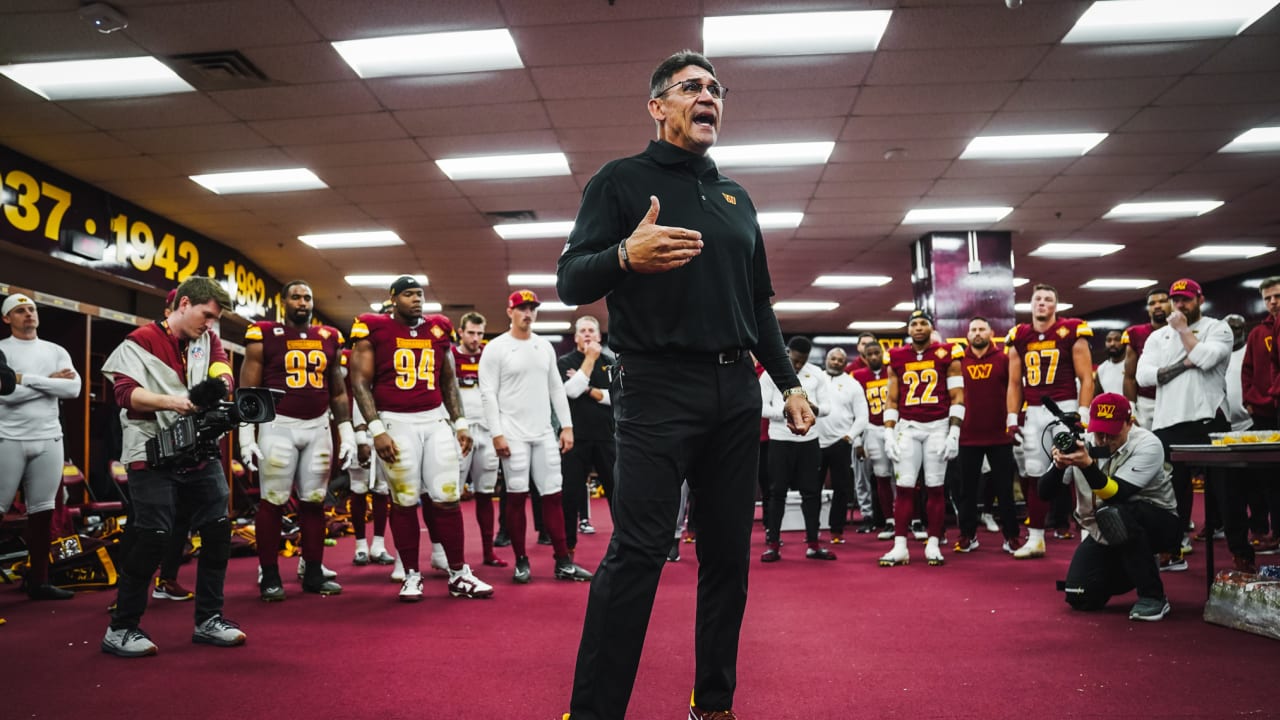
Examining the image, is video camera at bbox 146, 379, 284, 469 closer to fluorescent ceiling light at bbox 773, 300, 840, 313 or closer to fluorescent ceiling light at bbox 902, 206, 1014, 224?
fluorescent ceiling light at bbox 902, 206, 1014, 224

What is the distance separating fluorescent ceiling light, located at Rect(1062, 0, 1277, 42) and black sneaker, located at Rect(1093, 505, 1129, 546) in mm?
3720

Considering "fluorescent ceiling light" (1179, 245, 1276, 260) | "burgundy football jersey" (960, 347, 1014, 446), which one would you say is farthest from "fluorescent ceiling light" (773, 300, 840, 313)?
"burgundy football jersey" (960, 347, 1014, 446)

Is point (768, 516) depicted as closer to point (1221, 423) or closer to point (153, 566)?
point (1221, 423)

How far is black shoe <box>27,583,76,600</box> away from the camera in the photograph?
16.3 feet

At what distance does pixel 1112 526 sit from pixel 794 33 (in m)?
4.02

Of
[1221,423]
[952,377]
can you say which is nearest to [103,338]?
[952,377]

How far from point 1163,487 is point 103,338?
10643 millimetres

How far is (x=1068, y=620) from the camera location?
152 inches

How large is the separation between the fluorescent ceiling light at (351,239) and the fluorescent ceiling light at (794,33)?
6850mm

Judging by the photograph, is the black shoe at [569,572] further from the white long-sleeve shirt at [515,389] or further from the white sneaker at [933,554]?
the white sneaker at [933,554]

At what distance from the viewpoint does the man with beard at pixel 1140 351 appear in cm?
677

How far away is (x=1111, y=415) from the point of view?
4195 millimetres

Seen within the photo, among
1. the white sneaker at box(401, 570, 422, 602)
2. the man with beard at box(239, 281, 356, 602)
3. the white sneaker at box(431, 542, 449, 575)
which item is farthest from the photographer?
the white sneaker at box(431, 542, 449, 575)

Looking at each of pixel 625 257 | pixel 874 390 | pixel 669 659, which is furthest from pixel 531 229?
pixel 625 257
